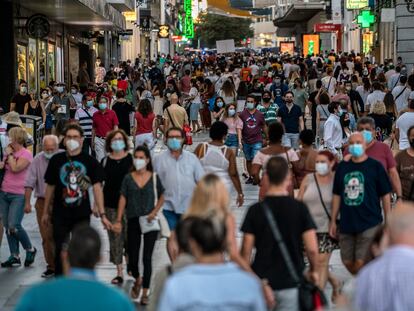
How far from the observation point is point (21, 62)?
33.9 metres

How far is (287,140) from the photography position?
21.1m

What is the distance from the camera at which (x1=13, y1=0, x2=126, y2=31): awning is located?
32562 mm

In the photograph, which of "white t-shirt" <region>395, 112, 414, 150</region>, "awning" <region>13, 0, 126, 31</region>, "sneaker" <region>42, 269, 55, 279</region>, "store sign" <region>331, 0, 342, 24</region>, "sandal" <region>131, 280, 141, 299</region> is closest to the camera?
"sandal" <region>131, 280, 141, 299</region>

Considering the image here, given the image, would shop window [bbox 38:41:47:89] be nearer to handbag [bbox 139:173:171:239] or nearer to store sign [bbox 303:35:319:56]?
handbag [bbox 139:173:171:239]

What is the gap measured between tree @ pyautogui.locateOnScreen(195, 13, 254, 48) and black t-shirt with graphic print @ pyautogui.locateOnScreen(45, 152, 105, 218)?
153 m

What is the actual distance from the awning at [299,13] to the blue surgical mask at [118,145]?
7285 cm

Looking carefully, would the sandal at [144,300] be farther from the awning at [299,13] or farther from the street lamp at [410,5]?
the awning at [299,13]

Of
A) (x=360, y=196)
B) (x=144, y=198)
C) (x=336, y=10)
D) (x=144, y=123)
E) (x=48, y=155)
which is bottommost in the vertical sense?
(x=144, y=198)

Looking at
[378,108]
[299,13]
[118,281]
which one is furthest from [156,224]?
[299,13]

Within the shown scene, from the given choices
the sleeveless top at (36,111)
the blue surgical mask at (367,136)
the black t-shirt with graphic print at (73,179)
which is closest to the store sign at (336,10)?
the sleeveless top at (36,111)

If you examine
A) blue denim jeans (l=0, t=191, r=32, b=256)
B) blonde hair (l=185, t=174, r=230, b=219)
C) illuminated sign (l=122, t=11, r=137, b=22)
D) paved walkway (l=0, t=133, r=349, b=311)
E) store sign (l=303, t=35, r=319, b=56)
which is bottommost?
paved walkway (l=0, t=133, r=349, b=311)

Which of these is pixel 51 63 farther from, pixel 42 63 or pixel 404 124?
pixel 404 124

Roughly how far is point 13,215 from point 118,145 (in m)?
2.04

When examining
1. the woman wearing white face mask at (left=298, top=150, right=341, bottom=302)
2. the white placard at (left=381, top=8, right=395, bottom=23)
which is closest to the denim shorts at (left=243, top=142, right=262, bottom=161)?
the woman wearing white face mask at (left=298, top=150, right=341, bottom=302)
